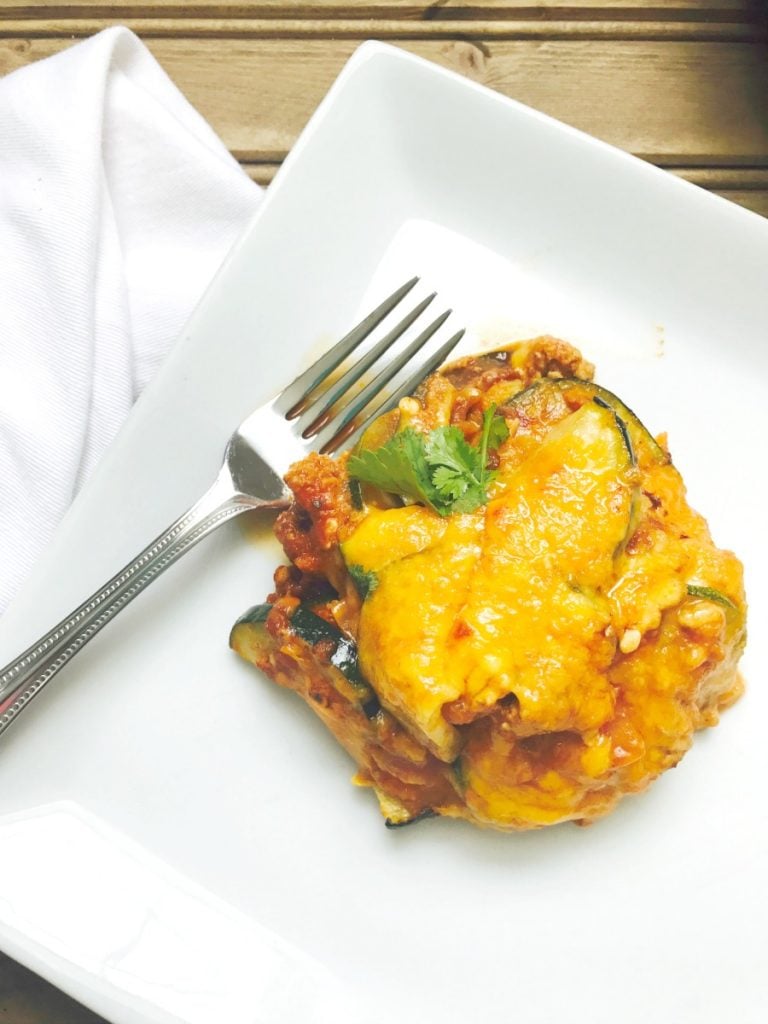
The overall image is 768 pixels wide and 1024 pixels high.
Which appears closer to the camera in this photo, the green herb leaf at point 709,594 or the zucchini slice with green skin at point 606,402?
the green herb leaf at point 709,594

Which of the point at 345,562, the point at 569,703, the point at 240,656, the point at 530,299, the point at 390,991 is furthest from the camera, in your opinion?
the point at 530,299

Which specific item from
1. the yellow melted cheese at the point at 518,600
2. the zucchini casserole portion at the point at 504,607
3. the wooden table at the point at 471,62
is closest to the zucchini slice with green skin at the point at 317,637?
the zucchini casserole portion at the point at 504,607

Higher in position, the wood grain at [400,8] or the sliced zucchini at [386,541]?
the wood grain at [400,8]

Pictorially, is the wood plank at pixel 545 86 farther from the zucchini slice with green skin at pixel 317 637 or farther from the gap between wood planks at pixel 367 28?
the zucchini slice with green skin at pixel 317 637

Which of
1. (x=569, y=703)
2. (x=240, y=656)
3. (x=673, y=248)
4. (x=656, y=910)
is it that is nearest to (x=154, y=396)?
(x=240, y=656)

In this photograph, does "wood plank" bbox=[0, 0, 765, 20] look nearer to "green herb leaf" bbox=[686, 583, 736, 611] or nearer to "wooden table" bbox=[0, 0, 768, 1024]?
"wooden table" bbox=[0, 0, 768, 1024]

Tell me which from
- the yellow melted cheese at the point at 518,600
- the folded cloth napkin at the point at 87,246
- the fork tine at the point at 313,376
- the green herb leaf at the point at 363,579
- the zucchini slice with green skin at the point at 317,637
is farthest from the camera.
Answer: the folded cloth napkin at the point at 87,246

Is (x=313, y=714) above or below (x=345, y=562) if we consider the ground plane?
below

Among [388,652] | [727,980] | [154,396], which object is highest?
[154,396]

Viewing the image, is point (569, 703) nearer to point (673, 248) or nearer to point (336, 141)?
point (673, 248)
